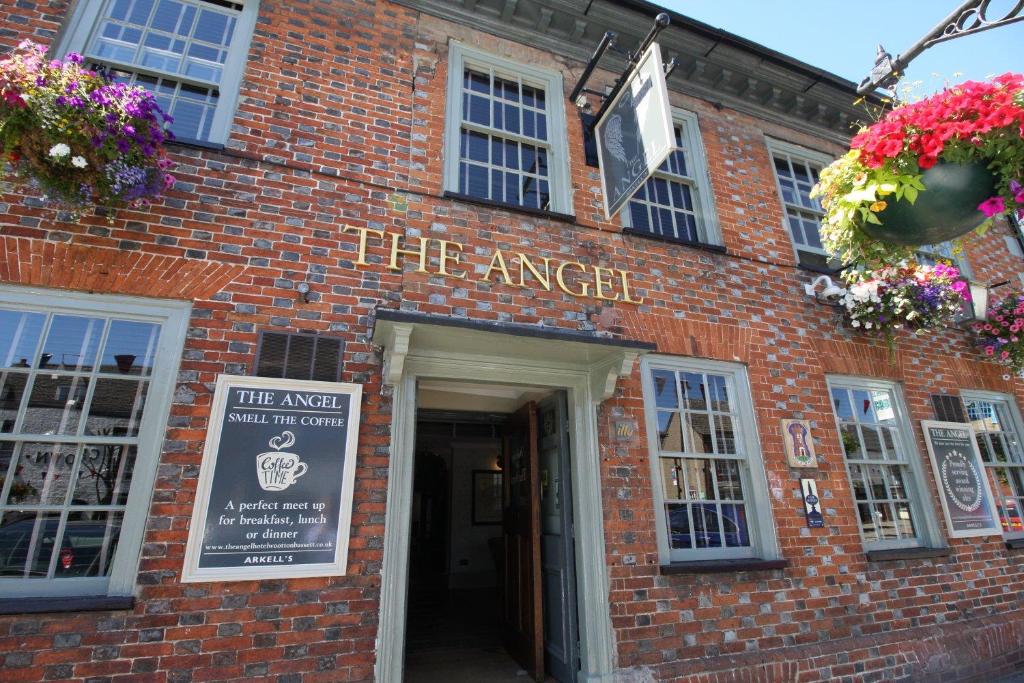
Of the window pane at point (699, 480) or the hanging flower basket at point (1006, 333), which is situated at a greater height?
the hanging flower basket at point (1006, 333)

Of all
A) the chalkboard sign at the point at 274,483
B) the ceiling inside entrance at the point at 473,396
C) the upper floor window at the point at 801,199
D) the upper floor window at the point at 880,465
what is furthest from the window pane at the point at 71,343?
the upper floor window at the point at 801,199

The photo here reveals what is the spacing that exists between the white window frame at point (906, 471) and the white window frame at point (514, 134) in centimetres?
343

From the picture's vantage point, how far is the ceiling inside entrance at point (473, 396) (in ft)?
14.6

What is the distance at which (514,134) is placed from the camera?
5.31 meters

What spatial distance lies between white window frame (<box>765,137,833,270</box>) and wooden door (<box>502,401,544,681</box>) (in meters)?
3.82

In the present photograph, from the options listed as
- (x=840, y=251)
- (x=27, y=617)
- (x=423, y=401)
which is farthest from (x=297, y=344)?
(x=840, y=251)

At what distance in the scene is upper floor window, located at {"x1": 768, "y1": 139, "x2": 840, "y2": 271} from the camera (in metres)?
6.16

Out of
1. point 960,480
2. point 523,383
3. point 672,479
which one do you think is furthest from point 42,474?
point 960,480

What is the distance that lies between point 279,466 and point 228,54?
369 centimetres

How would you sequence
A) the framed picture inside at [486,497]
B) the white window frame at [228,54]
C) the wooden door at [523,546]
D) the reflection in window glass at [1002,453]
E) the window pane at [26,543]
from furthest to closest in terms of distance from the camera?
the framed picture inside at [486,497] < the reflection in window glass at [1002,453] < the wooden door at [523,546] < the white window frame at [228,54] < the window pane at [26,543]

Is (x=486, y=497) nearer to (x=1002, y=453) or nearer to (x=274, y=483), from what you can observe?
(x=274, y=483)

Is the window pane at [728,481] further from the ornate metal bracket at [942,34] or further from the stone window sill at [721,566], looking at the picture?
the ornate metal bracket at [942,34]

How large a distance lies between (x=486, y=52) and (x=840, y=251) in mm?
4096

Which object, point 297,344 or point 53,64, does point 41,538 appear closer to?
point 297,344
